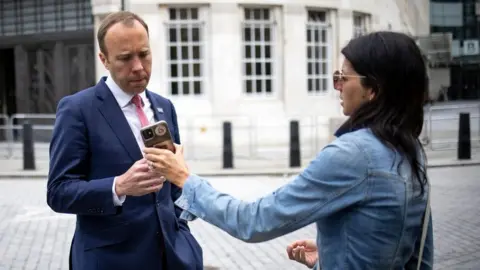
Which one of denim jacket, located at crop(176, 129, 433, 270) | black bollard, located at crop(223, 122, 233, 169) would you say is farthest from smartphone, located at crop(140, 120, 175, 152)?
black bollard, located at crop(223, 122, 233, 169)

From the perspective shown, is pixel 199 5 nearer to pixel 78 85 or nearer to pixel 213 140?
pixel 213 140

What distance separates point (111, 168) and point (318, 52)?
1740 cm

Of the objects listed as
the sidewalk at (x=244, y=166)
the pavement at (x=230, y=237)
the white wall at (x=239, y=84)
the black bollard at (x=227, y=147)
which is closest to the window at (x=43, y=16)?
the white wall at (x=239, y=84)

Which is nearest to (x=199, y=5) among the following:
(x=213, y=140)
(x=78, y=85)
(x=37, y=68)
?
(x=213, y=140)

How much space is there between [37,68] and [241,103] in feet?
26.1

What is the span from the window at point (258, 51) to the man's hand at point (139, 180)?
16.1 metres

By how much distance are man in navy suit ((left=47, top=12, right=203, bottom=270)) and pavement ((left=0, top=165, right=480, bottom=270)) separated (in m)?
4.10

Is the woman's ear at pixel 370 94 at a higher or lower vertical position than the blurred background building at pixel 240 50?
lower

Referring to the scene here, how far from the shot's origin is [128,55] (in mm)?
2635

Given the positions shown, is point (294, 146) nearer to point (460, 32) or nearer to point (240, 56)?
point (240, 56)

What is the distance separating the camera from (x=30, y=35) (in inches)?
867

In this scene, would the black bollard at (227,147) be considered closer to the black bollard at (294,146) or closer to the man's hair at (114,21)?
the black bollard at (294,146)

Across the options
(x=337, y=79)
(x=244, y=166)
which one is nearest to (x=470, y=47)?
(x=244, y=166)

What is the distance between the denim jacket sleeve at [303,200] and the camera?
1.96 meters
